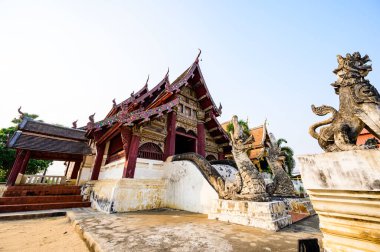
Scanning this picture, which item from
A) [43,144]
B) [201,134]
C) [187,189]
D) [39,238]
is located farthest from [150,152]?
[43,144]

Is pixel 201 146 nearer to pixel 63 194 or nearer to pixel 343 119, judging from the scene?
pixel 63 194

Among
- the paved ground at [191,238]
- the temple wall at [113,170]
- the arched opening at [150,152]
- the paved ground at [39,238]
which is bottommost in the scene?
the paved ground at [39,238]

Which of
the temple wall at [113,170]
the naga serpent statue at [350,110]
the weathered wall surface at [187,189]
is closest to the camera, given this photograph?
the naga serpent statue at [350,110]

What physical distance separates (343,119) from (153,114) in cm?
566

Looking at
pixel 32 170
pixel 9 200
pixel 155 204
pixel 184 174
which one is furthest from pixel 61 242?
pixel 32 170

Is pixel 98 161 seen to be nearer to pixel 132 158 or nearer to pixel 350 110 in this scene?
pixel 132 158

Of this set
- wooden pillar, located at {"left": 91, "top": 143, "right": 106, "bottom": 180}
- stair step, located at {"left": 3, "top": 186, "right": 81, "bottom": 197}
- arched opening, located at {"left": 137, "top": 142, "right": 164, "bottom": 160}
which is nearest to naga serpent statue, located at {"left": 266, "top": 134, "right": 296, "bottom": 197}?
arched opening, located at {"left": 137, "top": 142, "right": 164, "bottom": 160}

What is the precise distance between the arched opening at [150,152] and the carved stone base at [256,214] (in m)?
3.96

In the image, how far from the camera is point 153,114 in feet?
21.4

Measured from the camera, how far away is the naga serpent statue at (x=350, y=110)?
1.52m

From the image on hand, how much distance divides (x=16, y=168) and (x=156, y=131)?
7.82 m

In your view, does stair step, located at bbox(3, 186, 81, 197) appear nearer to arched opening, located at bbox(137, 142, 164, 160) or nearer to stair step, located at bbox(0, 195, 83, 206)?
stair step, located at bbox(0, 195, 83, 206)

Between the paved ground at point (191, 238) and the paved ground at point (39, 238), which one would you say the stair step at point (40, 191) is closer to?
the paved ground at point (39, 238)

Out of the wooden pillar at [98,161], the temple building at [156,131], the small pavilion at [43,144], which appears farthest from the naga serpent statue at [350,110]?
the small pavilion at [43,144]
